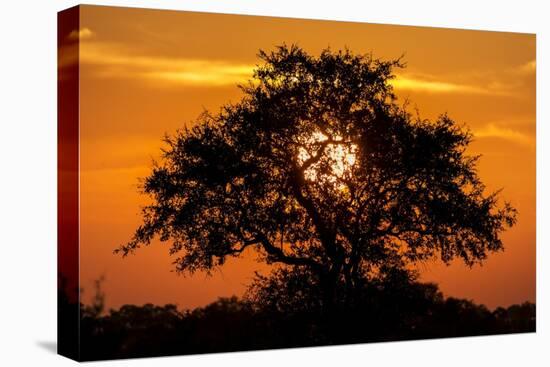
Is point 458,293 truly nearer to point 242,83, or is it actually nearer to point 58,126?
point 242,83

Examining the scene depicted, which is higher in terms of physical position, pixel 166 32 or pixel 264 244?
pixel 166 32

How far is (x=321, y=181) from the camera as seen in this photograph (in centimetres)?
1844

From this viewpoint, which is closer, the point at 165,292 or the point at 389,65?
the point at 165,292

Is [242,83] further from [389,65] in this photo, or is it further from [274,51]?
[389,65]

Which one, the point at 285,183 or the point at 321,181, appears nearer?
the point at 285,183

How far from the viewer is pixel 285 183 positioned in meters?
18.3

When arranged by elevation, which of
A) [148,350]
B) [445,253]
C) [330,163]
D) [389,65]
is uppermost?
[389,65]

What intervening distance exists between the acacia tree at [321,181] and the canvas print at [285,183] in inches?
1.0

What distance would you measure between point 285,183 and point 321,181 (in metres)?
0.50

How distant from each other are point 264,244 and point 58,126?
10.1 ft

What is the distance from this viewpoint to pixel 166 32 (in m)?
17.3

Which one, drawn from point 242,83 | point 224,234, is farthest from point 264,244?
point 242,83

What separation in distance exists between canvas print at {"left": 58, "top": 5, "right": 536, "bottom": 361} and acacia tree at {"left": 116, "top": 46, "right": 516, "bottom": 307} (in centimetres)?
2

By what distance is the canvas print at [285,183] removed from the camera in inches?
666
